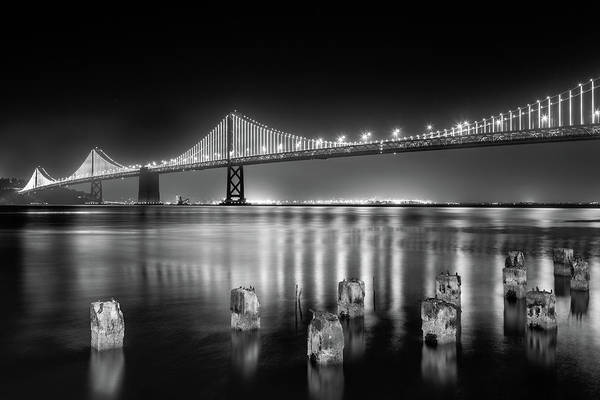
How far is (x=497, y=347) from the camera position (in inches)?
226

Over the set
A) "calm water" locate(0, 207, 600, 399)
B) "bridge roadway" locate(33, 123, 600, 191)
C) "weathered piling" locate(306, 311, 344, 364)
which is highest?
"bridge roadway" locate(33, 123, 600, 191)

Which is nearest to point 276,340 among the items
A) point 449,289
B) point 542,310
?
point 449,289

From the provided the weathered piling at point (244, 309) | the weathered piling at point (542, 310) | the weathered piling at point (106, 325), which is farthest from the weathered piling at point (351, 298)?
the weathered piling at point (106, 325)

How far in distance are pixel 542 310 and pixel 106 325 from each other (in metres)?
4.75

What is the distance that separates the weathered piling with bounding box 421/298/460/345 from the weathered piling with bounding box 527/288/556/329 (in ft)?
3.92

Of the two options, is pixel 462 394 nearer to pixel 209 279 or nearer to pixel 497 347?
pixel 497 347

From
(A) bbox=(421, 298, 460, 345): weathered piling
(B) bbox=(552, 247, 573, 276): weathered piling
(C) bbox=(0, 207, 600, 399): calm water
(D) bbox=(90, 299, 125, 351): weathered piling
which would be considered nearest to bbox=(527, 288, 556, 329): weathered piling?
(C) bbox=(0, 207, 600, 399): calm water

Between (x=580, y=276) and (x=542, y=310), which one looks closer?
(x=542, y=310)

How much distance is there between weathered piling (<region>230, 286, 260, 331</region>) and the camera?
6.11 metres

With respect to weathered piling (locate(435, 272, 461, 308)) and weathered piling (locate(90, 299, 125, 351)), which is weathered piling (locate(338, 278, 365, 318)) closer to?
weathered piling (locate(435, 272, 461, 308))

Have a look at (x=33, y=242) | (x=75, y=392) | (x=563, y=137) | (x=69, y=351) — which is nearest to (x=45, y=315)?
(x=69, y=351)

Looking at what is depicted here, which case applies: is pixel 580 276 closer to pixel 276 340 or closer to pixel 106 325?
pixel 276 340

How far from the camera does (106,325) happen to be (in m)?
5.39

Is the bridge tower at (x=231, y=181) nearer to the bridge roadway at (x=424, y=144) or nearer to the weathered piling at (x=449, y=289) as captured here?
the bridge roadway at (x=424, y=144)
